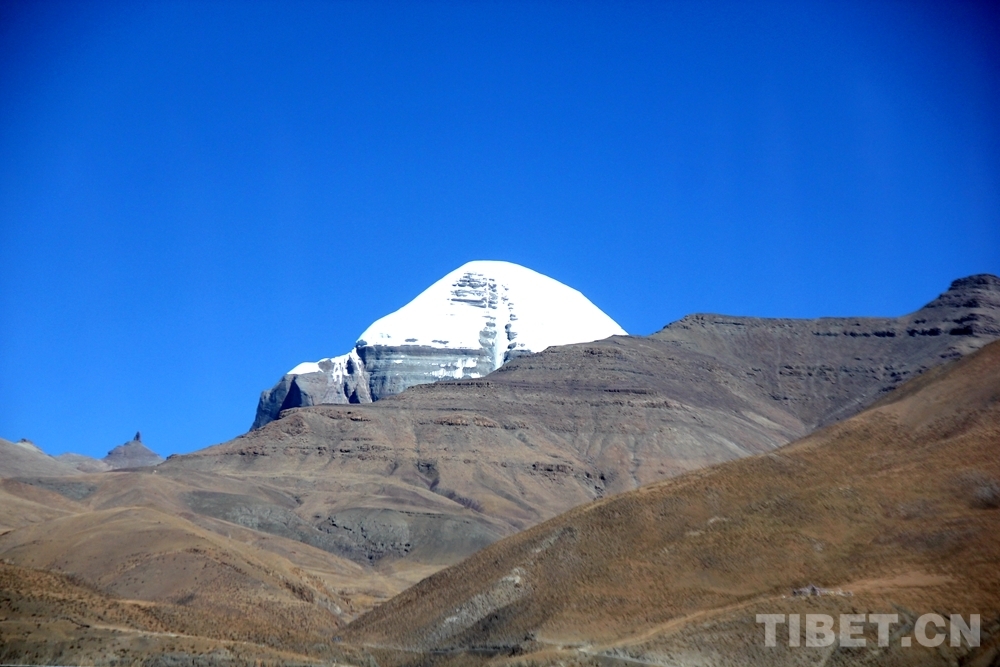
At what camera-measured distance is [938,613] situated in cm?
7744

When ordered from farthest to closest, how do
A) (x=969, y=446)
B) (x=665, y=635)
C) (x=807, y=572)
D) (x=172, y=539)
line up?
(x=172, y=539)
(x=969, y=446)
(x=807, y=572)
(x=665, y=635)

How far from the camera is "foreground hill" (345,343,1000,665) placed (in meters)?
79.6

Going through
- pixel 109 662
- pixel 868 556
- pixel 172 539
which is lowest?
pixel 109 662

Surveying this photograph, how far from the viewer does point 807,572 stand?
86625 mm

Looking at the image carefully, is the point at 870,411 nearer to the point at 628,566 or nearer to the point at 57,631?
the point at 628,566

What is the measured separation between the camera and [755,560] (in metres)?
89.3

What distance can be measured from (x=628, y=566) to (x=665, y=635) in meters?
11.3

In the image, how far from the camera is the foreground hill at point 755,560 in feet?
261

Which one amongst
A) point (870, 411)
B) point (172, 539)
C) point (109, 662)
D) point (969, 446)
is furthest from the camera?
point (172, 539)

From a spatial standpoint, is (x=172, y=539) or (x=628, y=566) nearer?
(x=628, y=566)

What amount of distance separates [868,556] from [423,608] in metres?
28.6

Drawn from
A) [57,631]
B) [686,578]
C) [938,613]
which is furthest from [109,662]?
[938,613]

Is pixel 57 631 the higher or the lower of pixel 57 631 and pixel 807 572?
the lower

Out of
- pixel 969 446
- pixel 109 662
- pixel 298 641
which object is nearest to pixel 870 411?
pixel 969 446
